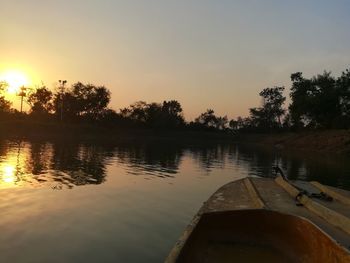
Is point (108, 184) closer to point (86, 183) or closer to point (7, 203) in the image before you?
point (86, 183)

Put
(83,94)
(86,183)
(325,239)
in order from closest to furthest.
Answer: (325,239)
(86,183)
(83,94)

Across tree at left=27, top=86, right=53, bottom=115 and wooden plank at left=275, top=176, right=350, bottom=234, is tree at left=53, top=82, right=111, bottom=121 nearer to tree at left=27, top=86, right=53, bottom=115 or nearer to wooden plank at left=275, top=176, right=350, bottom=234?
tree at left=27, top=86, right=53, bottom=115

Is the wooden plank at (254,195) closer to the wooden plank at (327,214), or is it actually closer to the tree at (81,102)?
the wooden plank at (327,214)

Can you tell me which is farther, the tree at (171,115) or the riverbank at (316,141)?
the tree at (171,115)

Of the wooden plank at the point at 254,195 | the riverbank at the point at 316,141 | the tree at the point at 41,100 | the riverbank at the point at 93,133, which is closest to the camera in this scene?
the wooden plank at the point at 254,195

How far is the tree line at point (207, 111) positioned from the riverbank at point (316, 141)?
4067mm

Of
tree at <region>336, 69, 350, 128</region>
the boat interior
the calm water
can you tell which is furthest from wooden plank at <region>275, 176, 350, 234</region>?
tree at <region>336, 69, 350, 128</region>

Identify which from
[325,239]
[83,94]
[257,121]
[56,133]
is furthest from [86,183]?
[257,121]

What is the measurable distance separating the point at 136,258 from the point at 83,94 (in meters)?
98.9

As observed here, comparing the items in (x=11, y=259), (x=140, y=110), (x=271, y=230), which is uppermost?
(x=140, y=110)

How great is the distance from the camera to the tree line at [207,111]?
3307 inches

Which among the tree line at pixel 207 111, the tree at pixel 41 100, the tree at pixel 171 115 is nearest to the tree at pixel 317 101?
the tree line at pixel 207 111

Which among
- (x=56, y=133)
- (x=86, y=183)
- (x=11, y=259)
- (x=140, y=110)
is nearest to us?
(x=11, y=259)

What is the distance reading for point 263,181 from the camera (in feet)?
56.0
